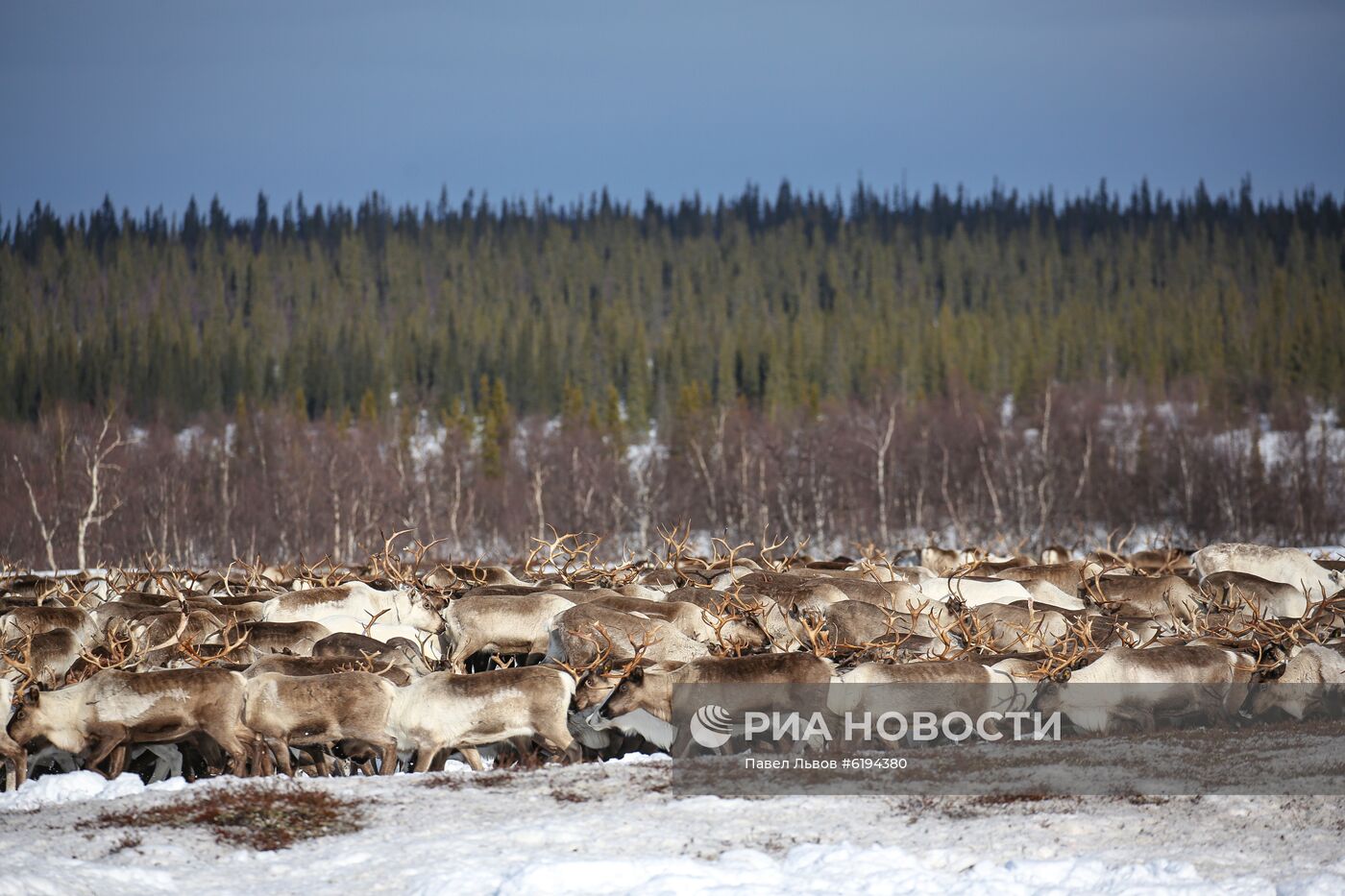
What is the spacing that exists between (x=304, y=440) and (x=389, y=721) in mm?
56535

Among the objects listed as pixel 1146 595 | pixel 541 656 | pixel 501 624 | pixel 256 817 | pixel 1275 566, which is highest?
pixel 501 624

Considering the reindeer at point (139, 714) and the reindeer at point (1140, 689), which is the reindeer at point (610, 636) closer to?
the reindeer at point (139, 714)

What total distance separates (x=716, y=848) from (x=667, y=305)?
117861 mm

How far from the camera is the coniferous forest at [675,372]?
181ft

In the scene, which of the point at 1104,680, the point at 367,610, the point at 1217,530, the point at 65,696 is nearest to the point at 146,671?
the point at 65,696

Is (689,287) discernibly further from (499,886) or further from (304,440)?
(499,886)

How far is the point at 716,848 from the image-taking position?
8.88 meters

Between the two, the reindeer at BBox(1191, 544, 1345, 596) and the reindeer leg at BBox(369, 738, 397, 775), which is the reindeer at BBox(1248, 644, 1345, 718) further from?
the reindeer leg at BBox(369, 738, 397, 775)

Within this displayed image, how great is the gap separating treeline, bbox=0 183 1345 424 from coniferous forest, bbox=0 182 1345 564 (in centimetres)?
48

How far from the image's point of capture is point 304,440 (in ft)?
216

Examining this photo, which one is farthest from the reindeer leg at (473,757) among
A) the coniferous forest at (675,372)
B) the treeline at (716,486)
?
the treeline at (716,486)

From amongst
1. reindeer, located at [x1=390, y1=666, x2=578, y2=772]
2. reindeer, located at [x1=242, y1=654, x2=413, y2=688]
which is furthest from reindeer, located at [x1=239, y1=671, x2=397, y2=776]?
reindeer, located at [x1=242, y1=654, x2=413, y2=688]

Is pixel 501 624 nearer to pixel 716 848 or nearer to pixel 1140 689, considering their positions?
pixel 716 848

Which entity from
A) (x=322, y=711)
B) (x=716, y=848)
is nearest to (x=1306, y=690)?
(x=716, y=848)
